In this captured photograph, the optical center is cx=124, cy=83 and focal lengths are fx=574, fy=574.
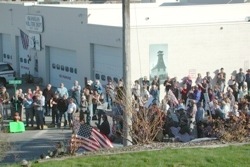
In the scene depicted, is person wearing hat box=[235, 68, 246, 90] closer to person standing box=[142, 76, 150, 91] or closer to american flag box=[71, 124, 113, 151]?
person standing box=[142, 76, 150, 91]

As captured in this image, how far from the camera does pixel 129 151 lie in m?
12.6

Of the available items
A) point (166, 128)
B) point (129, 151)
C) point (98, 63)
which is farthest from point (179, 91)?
point (129, 151)

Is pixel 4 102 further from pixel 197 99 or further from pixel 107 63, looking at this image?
pixel 197 99

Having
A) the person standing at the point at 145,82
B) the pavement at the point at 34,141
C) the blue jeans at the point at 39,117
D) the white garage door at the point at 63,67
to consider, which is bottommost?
the pavement at the point at 34,141

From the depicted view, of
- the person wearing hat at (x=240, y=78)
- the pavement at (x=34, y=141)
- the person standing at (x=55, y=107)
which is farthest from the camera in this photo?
the person wearing hat at (x=240, y=78)

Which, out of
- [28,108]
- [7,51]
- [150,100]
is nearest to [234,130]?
[150,100]

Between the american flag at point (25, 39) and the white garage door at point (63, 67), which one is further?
the american flag at point (25, 39)

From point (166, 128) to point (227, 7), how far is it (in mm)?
17710

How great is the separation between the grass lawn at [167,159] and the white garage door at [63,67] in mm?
20621

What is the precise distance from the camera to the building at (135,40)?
2822 cm

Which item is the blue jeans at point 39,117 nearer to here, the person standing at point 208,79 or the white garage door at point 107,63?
the white garage door at point 107,63

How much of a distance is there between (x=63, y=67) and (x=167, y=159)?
2301cm

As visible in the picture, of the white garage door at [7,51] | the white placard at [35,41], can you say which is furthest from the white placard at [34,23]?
the white garage door at [7,51]

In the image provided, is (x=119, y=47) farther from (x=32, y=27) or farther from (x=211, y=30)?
(x=32, y=27)
